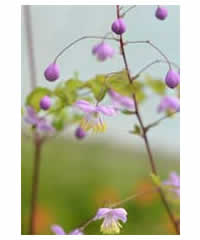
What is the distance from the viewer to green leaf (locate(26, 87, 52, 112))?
45.8 inches

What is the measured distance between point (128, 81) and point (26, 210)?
905mm

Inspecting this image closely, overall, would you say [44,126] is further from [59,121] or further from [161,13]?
[161,13]

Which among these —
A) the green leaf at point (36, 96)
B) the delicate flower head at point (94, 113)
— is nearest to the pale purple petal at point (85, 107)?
the delicate flower head at point (94, 113)

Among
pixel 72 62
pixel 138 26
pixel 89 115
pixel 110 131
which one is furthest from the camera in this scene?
pixel 110 131

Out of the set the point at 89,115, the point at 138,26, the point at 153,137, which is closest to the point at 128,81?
the point at 89,115

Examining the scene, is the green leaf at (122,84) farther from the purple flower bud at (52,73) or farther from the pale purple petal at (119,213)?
the pale purple petal at (119,213)

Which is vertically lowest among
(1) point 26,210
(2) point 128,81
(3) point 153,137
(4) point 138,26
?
(1) point 26,210

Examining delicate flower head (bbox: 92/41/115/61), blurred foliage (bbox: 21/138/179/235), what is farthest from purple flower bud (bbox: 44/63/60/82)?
blurred foliage (bbox: 21/138/179/235)

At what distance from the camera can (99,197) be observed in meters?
2.07

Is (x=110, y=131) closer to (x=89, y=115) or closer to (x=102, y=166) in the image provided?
(x=102, y=166)

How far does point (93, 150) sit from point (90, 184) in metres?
0.32

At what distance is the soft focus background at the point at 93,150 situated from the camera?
164cm

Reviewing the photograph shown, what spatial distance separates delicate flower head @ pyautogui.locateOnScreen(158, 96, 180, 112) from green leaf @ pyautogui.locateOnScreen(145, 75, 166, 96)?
0.7 inches

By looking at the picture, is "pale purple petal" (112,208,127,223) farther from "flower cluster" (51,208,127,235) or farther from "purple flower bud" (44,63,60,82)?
"purple flower bud" (44,63,60,82)
